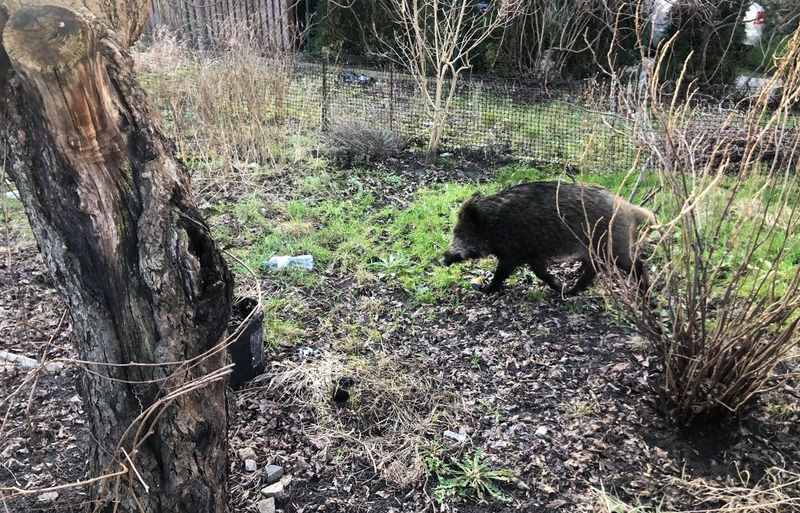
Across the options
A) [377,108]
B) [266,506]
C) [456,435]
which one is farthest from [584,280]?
[377,108]

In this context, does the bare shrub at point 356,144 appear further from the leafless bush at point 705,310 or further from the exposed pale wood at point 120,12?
the leafless bush at point 705,310

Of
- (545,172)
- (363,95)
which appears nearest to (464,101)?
(363,95)

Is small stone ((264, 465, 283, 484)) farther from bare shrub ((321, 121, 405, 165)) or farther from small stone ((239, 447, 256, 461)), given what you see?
bare shrub ((321, 121, 405, 165))

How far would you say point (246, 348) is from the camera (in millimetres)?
3695

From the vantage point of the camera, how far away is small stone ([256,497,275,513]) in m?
2.94

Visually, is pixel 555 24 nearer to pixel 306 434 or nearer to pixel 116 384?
pixel 306 434

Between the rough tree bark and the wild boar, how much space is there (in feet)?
10.2

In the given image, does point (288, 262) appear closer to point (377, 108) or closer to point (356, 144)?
point (356, 144)

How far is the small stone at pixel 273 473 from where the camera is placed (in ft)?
10.3

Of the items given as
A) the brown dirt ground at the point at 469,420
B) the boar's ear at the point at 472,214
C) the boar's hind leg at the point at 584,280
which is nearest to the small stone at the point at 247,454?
the brown dirt ground at the point at 469,420

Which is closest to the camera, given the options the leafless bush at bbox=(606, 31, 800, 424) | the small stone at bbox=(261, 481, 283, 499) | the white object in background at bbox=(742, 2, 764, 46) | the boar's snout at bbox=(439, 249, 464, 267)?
the leafless bush at bbox=(606, 31, 800, 424)


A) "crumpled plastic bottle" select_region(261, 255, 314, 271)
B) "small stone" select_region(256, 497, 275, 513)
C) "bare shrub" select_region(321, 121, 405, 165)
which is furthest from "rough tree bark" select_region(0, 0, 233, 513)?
"bare shrub" select_region(321, 121, 405, 165)

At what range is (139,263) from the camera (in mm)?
2062

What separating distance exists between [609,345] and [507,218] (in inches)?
53.2
